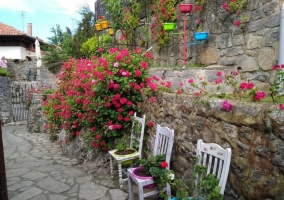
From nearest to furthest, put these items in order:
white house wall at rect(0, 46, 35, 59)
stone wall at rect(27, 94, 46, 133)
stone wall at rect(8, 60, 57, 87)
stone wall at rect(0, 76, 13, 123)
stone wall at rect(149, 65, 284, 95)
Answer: stone wall at rect(149, 65, 284, 95), stone wall at rect(27, 94, 46, 133), stone wall at rect(0, 76, 13, 123), stone wall at rect(8, 60, 57, 87), white house wall at rect(0, 46, 35, 59)

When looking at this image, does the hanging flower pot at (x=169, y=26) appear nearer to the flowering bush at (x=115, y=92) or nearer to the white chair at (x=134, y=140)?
the flowering bush at (x=115, y=92)

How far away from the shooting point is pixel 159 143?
271cm

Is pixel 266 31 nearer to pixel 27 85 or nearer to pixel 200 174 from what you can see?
pixel 200 174

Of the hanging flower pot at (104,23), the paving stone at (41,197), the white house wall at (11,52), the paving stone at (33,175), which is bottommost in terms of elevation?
the paving stone at (33,175)

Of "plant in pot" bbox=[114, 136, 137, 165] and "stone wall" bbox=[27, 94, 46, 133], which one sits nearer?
"plant in pot" bbox=[114, 136, 137, 165]

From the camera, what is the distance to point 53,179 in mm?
3592

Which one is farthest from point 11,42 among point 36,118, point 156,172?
point 156,172

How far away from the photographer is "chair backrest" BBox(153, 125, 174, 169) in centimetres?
242

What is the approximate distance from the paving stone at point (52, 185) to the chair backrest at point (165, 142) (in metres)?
1.53

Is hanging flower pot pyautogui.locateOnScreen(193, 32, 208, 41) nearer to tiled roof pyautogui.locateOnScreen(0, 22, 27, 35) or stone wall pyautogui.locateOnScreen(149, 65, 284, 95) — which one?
stone wall pyautogui.locateOnScreen(149, 65, 284, 95)

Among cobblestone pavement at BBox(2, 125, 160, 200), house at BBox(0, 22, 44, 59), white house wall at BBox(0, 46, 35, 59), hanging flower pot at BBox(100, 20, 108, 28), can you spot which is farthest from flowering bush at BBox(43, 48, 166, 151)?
white house wall at BBox(0, 46, 35, 59)

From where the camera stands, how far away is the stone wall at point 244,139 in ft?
4.95

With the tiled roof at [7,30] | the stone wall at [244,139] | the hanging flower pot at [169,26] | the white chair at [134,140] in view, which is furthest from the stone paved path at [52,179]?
the tiled roof at [7,30]

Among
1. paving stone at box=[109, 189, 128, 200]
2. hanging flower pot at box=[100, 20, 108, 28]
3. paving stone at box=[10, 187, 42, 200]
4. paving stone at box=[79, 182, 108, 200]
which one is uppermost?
hanging flower pot at box=[100, 20, 108, 28]
